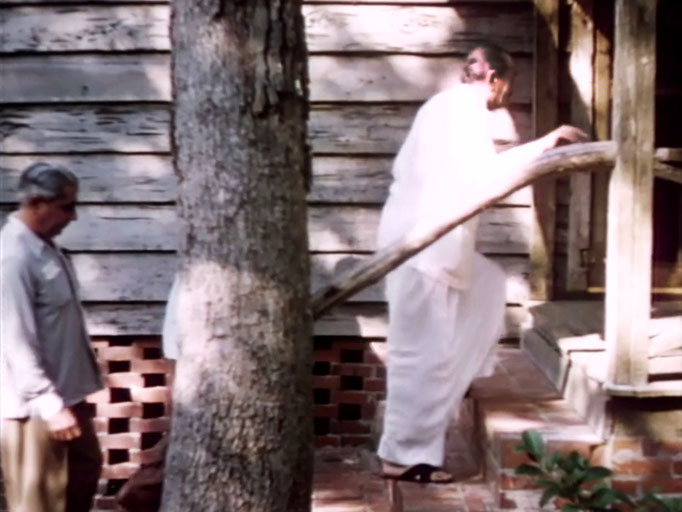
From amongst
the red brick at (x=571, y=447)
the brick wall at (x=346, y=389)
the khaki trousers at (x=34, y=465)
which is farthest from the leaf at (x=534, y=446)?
the brick wall at (x=346, y=389)

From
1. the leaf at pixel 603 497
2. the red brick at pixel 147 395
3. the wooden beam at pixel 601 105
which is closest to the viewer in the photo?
the leaf at pixel 603 497

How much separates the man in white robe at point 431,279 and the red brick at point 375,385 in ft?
5.15

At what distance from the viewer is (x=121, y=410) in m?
6.97

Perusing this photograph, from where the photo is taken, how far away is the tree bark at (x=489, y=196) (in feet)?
13.8

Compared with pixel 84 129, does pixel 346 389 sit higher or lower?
lower

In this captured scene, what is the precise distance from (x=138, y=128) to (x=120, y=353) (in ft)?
4.38

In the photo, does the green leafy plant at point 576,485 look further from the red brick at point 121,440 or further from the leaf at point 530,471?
the red brick at point 121,440

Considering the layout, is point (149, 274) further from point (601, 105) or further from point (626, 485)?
point (626, 485)

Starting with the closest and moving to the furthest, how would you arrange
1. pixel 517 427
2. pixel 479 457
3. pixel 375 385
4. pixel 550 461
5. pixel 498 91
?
1. pixel 550 461
2. pixel 517 427
3. pixel 498 91
4. pixel 479 457
5. pixel 375 385

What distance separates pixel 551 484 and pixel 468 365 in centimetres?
141

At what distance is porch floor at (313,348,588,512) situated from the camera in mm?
4766

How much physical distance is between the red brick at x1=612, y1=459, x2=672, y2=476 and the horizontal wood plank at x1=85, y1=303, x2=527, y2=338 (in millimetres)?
2208

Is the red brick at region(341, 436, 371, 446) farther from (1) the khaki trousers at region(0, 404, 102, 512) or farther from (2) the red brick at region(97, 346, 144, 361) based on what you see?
(1) the khaki trousers at region(0, 404, 102, 512)

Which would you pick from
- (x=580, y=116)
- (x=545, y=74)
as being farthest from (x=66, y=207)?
(x=580, y=116)
